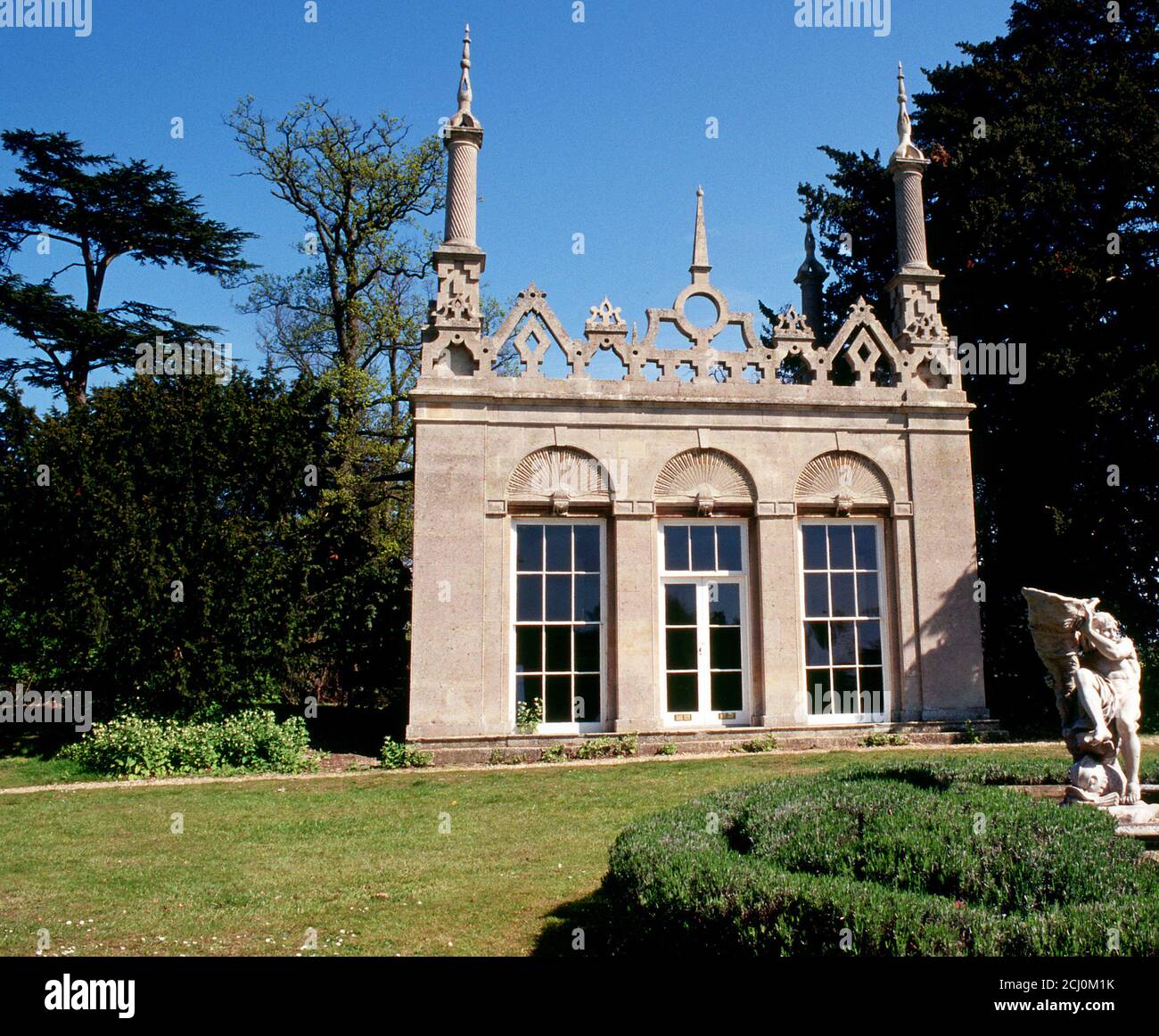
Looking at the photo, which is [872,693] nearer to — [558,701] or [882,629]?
[882,629]

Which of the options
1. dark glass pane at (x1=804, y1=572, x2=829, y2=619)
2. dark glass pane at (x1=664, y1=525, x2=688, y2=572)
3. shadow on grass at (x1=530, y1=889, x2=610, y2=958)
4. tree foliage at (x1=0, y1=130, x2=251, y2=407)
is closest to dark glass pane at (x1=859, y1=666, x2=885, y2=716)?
dark glass pane at (x1=804, y1=572, x2=829, y2=619)

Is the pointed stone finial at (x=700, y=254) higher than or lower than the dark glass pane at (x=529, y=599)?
higher

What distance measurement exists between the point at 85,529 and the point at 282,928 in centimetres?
939

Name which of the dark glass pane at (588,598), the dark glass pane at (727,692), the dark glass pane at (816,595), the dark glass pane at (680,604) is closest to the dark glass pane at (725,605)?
the dark glass pane at (680,604)

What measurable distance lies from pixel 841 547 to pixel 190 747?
33.3ft

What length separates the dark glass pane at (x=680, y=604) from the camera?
14547 millimetres

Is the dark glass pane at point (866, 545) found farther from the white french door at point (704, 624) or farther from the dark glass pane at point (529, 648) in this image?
the dark glass pane at point (529, 648)

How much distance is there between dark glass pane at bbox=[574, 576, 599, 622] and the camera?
14398mm

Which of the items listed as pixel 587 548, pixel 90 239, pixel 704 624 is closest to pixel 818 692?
pixel 704 624

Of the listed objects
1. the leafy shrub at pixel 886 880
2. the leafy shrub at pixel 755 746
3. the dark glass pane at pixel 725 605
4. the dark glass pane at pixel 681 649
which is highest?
the dark glass pane at pixel 725 605

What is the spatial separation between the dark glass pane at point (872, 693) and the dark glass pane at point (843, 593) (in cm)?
96

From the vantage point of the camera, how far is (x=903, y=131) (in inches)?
661

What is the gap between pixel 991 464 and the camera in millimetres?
20141
